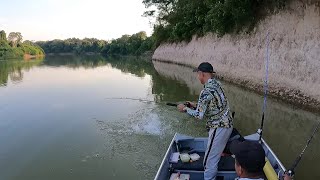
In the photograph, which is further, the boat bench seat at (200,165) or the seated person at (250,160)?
the boat bench seat at (200,165)

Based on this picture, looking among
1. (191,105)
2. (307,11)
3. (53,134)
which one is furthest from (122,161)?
(307,11)

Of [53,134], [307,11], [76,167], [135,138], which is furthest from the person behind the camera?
[307,11]

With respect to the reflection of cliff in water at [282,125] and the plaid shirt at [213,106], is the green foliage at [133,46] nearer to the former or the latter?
the reflection of cliff in water at [282,125]

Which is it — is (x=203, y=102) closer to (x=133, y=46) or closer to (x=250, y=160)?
(x=250, y=160)

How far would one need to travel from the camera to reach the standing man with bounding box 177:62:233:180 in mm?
4543

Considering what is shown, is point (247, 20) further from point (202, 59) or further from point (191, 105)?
point (191, 105)

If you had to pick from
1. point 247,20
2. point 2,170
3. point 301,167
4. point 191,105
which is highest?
point 247,20

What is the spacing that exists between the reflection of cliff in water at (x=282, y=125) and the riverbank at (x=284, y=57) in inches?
28.3

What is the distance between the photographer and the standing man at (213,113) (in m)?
4.54

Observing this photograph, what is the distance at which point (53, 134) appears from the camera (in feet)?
31.7

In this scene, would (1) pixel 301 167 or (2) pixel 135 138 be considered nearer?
(1) pixel 301 167

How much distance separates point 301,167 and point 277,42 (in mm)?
9188

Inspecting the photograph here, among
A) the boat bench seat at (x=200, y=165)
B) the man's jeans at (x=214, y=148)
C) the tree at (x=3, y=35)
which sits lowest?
the boat bench seat at (x=200, y=165)

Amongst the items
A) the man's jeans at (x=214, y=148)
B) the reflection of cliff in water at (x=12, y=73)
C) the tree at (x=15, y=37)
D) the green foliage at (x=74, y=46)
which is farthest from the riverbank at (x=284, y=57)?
the tree at (x=15, y=37)
